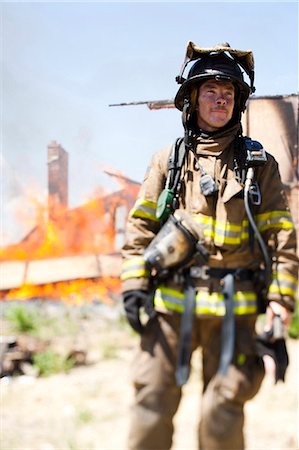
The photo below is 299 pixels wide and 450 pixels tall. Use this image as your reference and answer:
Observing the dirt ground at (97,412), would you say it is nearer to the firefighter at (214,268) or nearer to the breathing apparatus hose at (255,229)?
the firefighter at (214,268)

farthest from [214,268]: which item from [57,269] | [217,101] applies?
[57,269]

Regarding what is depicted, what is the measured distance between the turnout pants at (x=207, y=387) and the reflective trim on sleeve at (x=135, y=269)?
0.82 ft

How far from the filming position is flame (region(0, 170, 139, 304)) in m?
5.14

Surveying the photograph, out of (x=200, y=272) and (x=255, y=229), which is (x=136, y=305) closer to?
(x=200, y=272)

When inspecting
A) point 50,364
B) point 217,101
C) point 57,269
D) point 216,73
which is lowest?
point 50,364

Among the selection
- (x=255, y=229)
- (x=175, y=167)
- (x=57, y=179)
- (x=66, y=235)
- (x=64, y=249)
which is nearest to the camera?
(x=255, y=229)

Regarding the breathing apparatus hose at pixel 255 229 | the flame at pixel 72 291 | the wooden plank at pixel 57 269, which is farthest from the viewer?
the flame at pixel 72 291

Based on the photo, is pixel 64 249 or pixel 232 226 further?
pixel 64 249

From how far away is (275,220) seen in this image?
7.85 feet

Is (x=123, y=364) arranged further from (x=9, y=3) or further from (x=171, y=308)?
(x=9, y=3)

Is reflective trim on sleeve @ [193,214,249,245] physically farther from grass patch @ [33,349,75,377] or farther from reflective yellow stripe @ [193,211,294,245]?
grass patch @ [33,349,75,377]

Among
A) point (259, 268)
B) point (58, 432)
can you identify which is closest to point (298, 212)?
point (259, 268)

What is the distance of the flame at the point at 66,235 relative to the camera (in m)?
5.14

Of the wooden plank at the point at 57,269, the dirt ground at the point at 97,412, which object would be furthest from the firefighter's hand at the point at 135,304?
the wooden plank at the point at 57,269
